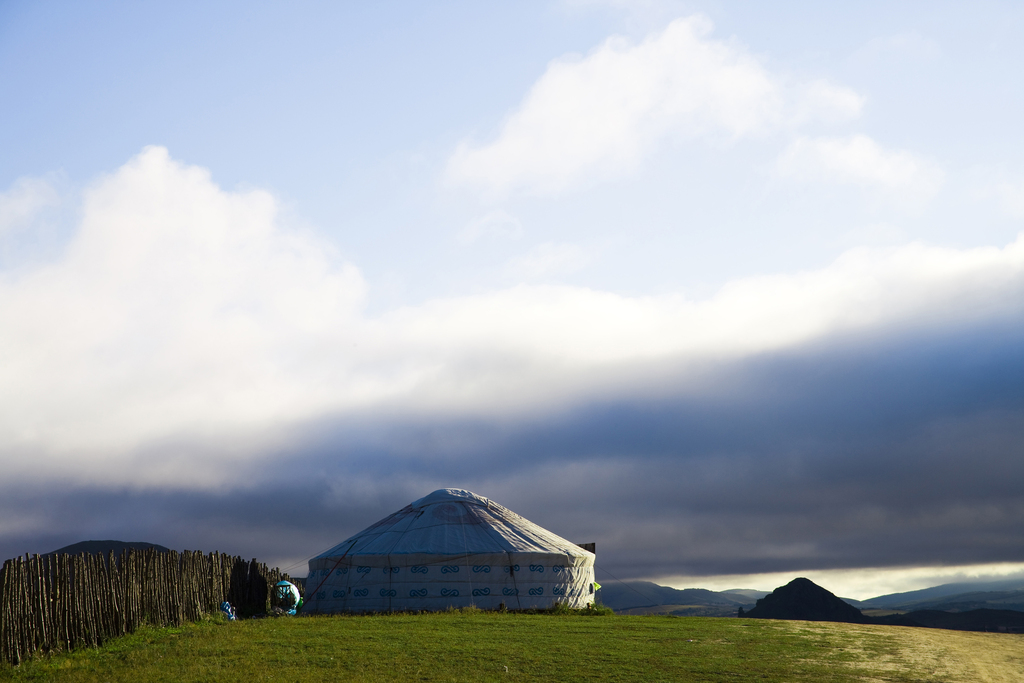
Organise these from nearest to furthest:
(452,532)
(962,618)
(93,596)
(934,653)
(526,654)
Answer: (526,654) → (93,596) → (934,653) → (452,532) → (962,618)

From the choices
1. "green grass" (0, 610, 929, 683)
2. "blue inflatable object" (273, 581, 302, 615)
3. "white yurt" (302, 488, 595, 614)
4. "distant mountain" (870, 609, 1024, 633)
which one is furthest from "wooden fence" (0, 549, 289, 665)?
"distant mountain" (870, 609, 1024, 633)

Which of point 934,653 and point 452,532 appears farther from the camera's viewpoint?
point 452,532

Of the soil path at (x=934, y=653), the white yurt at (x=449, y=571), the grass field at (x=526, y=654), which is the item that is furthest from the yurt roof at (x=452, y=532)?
the soil path at (x=934, y=653)

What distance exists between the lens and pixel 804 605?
104312mm

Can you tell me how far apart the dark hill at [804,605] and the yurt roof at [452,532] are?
3194 inches

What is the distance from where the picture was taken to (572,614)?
74.9ft

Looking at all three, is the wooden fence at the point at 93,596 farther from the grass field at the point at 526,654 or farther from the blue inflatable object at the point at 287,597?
the blue inflatable object at the point at 287,597

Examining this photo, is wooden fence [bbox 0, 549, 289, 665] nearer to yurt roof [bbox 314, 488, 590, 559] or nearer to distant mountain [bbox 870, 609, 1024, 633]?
yurt roof [bbox 314, 488, 590, 559]

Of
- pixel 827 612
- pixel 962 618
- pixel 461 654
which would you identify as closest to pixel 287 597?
pixel 461 654

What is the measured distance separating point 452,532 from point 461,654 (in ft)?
39.9

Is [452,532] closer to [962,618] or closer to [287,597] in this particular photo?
[287,597]

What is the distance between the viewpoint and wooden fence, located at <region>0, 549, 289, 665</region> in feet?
38.8

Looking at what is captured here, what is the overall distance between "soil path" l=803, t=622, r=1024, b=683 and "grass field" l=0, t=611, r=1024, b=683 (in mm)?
23

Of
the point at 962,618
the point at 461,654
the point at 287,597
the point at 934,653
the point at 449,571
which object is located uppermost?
the point at 449,571
